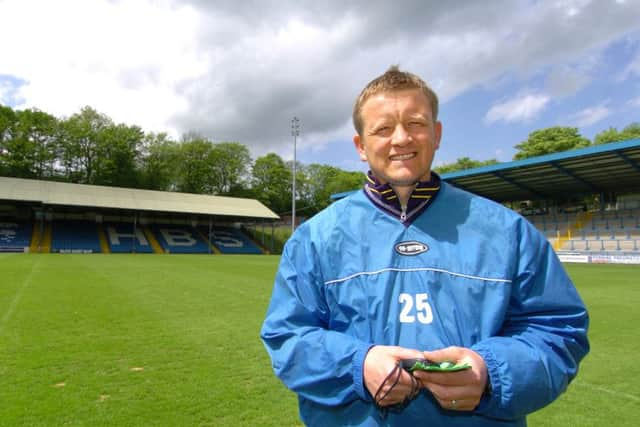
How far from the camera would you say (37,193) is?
3269 cm

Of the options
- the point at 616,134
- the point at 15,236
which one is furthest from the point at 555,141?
the point at 15,236

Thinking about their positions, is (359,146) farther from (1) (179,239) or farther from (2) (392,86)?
(1) (179,239)

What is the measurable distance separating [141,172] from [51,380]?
57.0 metres

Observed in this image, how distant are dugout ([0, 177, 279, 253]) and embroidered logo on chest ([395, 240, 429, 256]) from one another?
3640cm

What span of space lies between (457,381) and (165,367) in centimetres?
442

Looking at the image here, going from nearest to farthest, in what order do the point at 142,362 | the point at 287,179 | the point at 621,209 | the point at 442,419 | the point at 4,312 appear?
the point at 442,419 < the point at 142,362 < the point at 4,312 < the point at 621,209 < the point at 287,179

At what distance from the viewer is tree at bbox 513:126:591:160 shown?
47.3 metres

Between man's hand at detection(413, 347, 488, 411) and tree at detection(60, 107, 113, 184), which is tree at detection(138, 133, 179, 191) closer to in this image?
tree at detection(60, 107, 113, 184)

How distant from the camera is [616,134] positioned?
158ft

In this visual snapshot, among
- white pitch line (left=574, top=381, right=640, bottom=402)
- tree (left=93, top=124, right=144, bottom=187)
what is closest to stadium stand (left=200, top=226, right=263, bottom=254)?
tree (left=93, top=124, right=144, bottom=187)

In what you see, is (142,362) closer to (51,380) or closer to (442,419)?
(51,380)

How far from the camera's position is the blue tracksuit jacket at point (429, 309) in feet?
4.23

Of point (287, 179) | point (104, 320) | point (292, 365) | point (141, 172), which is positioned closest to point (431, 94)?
point (292, 365)

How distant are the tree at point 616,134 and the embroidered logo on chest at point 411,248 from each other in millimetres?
56991
